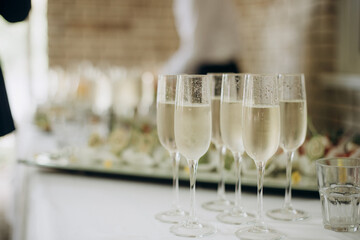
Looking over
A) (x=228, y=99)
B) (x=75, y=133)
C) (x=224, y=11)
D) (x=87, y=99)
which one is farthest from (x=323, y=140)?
(x=224, y=11)

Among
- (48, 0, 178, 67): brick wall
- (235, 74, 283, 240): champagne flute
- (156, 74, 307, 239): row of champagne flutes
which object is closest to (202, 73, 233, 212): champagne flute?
(156, 74, 307, 239): row of champagne flutes

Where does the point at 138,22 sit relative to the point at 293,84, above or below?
above

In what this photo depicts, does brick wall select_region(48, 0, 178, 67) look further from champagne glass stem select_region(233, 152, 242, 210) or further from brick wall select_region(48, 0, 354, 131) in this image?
champagne glass stem select_region(233, 152, 242, 210)

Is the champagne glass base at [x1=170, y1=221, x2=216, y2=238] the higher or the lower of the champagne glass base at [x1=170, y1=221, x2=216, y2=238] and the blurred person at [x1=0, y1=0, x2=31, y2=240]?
the lower

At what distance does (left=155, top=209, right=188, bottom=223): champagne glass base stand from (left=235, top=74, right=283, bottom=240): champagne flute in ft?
0.58

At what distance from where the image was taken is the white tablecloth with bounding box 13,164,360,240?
974 millimetres

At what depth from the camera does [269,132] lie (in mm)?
925

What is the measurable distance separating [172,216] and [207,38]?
2312 millimetres

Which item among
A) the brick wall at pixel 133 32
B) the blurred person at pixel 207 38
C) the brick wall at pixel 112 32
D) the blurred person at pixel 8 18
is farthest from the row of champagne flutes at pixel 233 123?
the brick wall at pixel 112 32

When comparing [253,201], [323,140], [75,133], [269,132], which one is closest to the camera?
[269,132]

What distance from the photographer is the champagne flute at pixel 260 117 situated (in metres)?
0.92

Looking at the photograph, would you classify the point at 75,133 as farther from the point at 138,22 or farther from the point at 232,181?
the point at 138,22

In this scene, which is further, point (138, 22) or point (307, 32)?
point (138, 22)

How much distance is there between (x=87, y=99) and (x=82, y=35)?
253 cm
